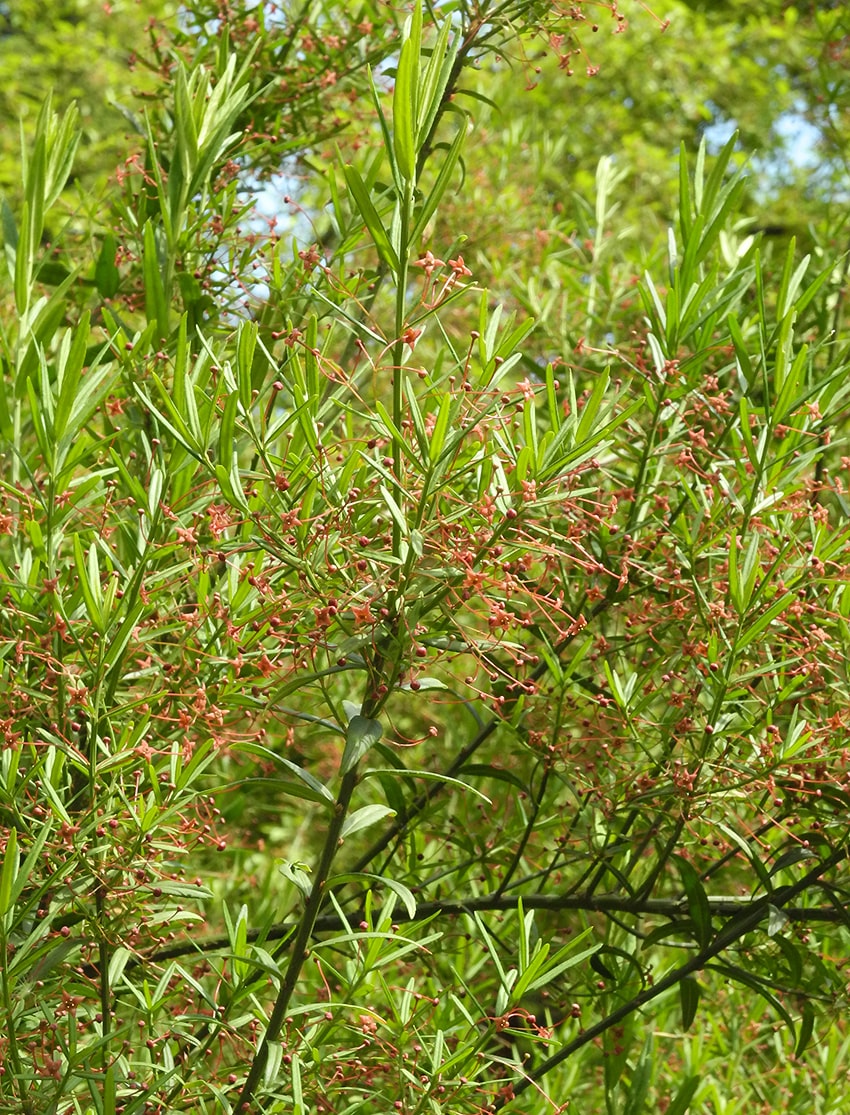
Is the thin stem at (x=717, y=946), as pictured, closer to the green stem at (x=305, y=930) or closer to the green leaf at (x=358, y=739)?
the green stem at (x=305, y=930)

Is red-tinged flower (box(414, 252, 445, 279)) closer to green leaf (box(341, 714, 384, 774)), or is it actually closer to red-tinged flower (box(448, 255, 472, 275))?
red-tinged flower (box(448, 255, 472, 275))

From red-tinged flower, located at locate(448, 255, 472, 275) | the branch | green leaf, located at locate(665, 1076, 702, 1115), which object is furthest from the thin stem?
red-tinged flower, located at locate(448, 255, 472, 275)

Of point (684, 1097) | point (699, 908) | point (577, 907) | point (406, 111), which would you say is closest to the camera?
point (406, 111)

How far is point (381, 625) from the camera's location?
36.7 inches

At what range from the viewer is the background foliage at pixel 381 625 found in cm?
95

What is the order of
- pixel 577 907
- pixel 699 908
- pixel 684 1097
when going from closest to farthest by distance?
1. pixel 699 908
2. pixel 577 907
3. pixel 684 1097

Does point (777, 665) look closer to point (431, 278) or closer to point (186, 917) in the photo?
Answer: point (431, 278)

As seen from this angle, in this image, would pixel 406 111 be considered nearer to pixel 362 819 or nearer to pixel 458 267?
pixel 458 267

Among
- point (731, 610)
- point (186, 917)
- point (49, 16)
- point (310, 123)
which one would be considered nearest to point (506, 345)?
point (731, 610)

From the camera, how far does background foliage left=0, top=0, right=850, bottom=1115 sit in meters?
0.95

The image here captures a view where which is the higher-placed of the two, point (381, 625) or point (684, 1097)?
point (381, 625)

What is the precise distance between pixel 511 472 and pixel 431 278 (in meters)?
0.17

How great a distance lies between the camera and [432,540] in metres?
0.93

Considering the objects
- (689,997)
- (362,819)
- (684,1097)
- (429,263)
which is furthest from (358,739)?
(684,1097)
